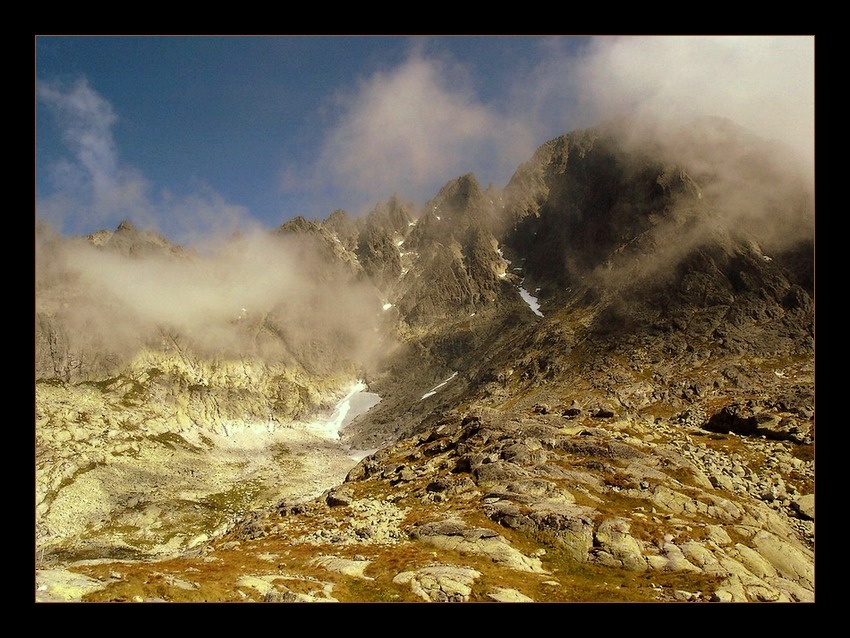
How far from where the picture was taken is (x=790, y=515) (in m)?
47.4

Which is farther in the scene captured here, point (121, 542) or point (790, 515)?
point (121, 542)

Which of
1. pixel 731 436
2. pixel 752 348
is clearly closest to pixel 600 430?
pixel 731 436

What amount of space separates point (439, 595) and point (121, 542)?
416 feet

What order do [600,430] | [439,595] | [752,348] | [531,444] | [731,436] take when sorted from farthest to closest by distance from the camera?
[752,348] < [731,436] < [600,430] < [531,444] < [439,595]
